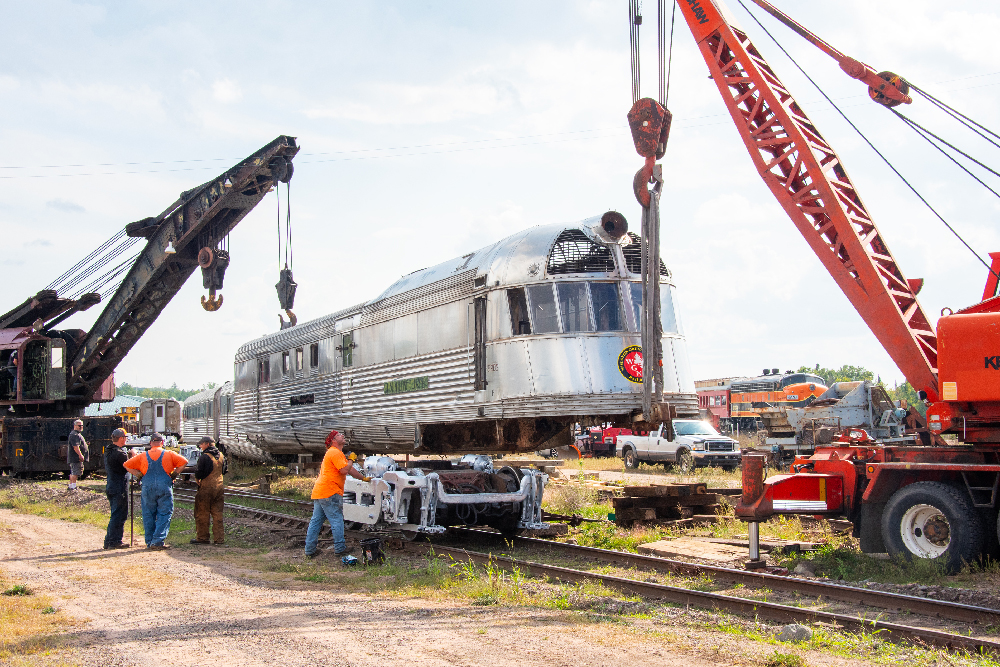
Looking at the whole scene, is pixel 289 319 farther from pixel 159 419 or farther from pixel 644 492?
pixel 159 419

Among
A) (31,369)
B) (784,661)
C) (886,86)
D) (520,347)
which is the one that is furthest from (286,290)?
(784,661)

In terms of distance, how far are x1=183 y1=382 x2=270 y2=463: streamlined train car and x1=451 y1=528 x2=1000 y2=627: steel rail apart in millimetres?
13199

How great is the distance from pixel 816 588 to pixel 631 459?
19017 mm

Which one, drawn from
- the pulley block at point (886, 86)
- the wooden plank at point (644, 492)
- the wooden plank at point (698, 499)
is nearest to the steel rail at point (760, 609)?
the wooden plank at point (644, 492)

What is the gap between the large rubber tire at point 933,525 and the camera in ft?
28.4

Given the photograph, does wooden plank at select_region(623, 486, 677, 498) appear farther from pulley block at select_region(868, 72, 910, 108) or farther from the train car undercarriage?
pulley block at select_region(868, 72, 910, 108)

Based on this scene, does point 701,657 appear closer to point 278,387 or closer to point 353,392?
point 353,392

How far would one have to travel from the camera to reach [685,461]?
969 inches

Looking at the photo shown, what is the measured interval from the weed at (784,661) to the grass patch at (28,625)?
16.1ft

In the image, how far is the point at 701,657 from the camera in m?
5.90

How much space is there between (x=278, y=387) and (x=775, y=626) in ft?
46.4

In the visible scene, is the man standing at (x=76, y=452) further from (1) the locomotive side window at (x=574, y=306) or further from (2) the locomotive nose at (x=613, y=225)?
(2) the locomotive nose at (x=613, y=225)

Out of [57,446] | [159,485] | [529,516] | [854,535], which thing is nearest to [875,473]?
[854,535]

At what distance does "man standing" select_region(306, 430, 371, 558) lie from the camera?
1045 centimetres
